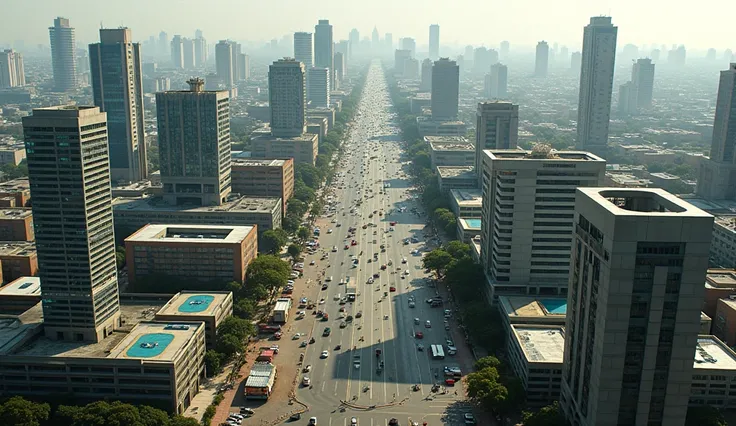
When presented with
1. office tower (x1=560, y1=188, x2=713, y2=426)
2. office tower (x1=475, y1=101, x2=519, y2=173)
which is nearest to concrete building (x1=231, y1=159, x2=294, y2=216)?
office tower (x1=475, y1=101, x2=519, y2=173)

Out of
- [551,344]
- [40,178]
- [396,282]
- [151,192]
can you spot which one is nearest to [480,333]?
[551,344]

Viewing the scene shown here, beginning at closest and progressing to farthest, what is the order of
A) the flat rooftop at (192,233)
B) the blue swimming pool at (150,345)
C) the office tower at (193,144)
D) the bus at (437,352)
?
the blue swimming pool at (150,345), the bus at (437,352), the flat rooftop at (192,233), the office tower at (193,144)

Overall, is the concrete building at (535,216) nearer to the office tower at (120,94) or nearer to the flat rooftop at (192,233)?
the flat rooftop at (192,233)

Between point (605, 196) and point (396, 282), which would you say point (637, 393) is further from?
point (396, 282)

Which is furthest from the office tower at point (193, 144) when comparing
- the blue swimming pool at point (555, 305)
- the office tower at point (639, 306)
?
the office tower at point (639, 306)

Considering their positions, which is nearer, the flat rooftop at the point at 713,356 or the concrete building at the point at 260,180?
the flat rooftop at the point at 713,356

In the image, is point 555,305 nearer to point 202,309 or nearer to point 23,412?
point 202,309

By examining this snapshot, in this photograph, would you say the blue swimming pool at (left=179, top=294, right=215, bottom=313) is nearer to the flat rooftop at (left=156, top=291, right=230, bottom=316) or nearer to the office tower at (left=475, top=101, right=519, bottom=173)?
the flat rooftop at (left=156, top=291, right=230, bottom=316)
